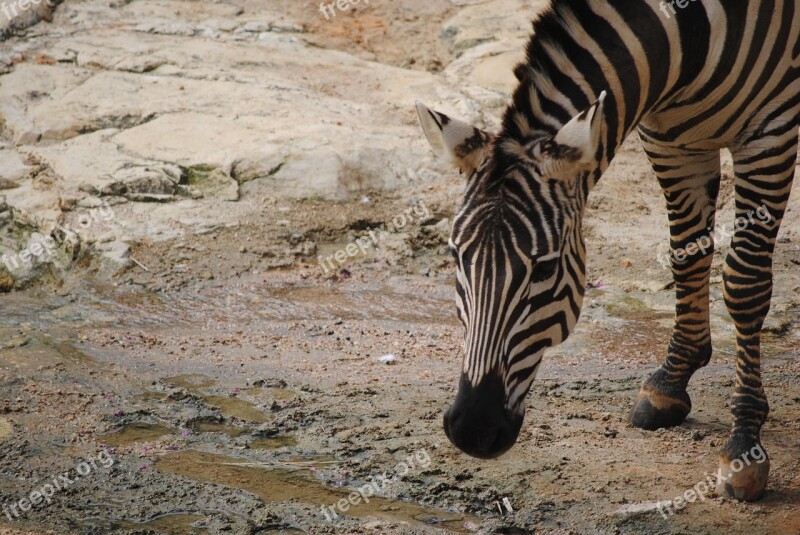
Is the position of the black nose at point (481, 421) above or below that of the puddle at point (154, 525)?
above

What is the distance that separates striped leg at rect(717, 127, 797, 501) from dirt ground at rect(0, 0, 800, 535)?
183 mm

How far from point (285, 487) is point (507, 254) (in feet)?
6.55

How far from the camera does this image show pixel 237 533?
4285 millimetres

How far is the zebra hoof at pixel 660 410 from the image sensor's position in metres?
5.19

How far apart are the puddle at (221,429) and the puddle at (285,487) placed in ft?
0.84

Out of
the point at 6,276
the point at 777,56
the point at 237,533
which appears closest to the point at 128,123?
the point at 6,276

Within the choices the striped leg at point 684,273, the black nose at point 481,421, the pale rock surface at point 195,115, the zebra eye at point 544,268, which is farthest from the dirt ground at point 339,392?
the zebra eye at point 544,268

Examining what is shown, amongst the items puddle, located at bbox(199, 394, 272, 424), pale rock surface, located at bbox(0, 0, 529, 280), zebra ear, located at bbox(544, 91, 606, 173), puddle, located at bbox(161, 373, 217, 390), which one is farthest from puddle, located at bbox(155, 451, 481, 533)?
pale rock surface, located at bbox(0, 0, 529, 280)

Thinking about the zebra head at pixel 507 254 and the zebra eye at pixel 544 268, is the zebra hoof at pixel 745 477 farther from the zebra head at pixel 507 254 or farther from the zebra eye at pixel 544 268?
Result: the zebra eye at pixel 544 268

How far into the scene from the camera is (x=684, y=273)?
17.5ft

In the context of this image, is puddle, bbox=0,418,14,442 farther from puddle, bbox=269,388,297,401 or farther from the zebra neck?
the zebra neck

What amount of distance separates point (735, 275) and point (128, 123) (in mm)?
6906

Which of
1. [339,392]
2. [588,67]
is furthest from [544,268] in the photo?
[339,392]

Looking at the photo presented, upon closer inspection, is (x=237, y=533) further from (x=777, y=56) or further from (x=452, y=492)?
(x=777, y=56)
